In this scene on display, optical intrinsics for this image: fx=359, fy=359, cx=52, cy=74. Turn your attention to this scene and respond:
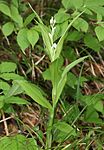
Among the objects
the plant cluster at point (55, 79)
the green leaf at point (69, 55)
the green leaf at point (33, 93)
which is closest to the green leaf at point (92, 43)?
the plant cluster at point (55, 79)

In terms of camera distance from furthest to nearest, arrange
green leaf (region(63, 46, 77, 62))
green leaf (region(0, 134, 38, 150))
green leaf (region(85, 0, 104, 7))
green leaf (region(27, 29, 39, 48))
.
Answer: green leaf (region(63, 46, 77, 62)), green leaf (region(85, 0, 104, 7)), green leaf (region(27, 29, 39, 48)), green leaf (region(0, 134, 38, 150))

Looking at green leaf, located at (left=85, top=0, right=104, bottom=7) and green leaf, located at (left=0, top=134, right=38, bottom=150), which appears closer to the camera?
green leaf, located at (left=0, top=134, right=38, bottom=150)

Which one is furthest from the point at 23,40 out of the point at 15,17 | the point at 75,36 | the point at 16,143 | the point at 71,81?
the point at 16,143

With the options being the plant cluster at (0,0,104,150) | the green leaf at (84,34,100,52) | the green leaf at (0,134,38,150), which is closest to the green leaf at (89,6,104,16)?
the plant cluster at (0,0,104,150)

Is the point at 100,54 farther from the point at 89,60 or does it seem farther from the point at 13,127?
the point at 13,127

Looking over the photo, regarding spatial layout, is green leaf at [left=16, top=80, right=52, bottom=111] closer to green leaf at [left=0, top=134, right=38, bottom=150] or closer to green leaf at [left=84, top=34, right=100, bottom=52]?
green leaf at [left=0, top=134, right=38, bottom=150]

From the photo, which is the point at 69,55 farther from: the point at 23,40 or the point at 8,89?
the point at 8,89

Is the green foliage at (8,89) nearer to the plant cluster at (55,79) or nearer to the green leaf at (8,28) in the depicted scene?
the plant cluster at (55,79)

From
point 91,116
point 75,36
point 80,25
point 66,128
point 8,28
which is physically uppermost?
point 8,28

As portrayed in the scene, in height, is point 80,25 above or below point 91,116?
above

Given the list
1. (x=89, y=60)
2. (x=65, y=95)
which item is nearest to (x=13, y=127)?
(x=65, y=95)

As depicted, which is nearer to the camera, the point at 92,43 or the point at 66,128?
the point at 66,128

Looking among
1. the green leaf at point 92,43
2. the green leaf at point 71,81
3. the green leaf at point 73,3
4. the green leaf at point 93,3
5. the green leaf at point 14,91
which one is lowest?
the green leaf at point 71,81
